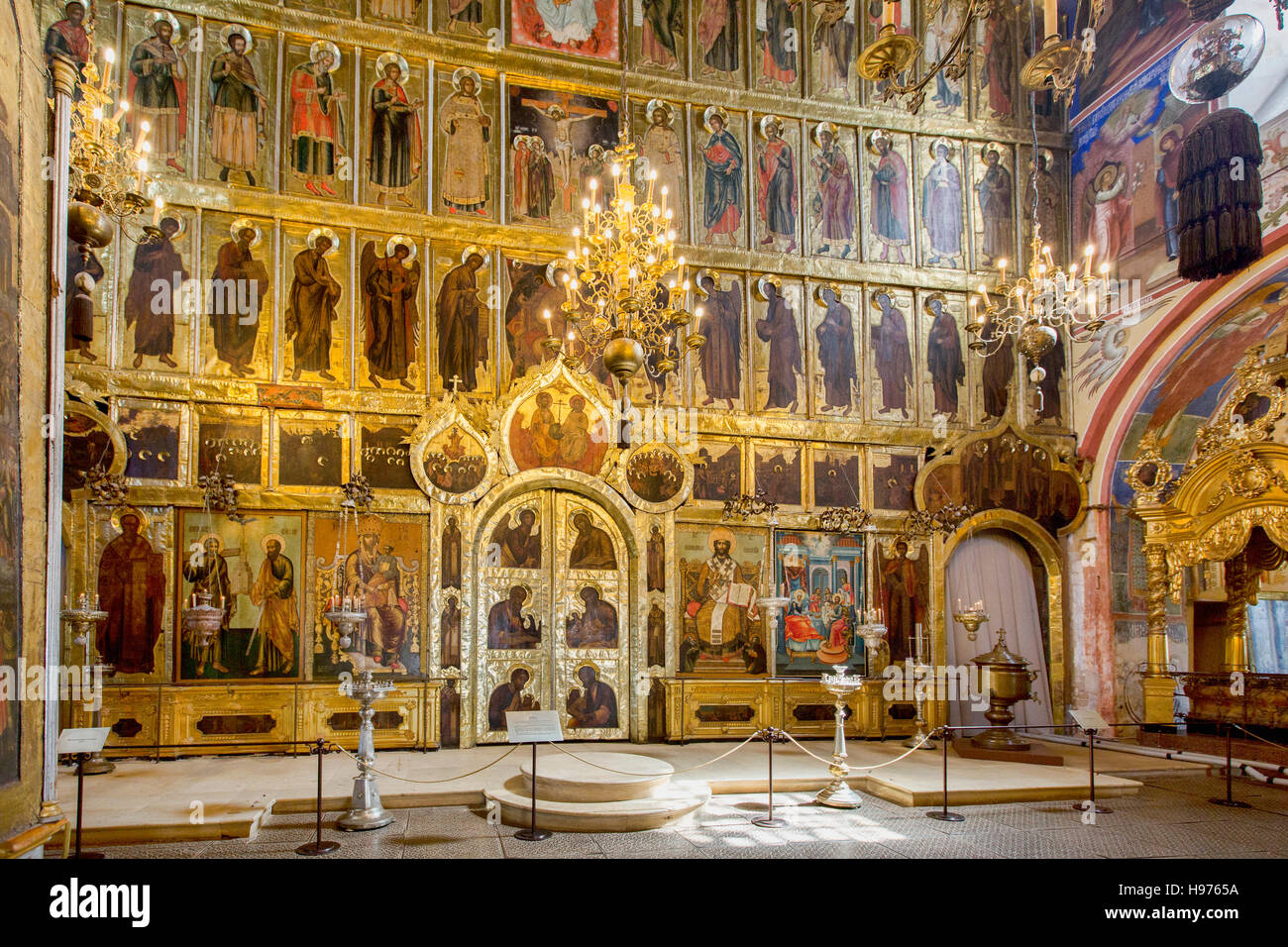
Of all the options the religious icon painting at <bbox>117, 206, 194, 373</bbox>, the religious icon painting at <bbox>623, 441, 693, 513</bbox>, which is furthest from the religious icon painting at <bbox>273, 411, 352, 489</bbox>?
the religious icon painting at <bbox>623, 441, 693, 513</bbox>

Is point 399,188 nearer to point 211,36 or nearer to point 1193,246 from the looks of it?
point 211,36

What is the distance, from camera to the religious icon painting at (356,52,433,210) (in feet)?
40.8

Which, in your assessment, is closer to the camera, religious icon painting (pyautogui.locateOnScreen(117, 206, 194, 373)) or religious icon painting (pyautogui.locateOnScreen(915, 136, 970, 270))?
religious icon painting (pyautogui.locateOnScreen(117, 206, 194, 373))

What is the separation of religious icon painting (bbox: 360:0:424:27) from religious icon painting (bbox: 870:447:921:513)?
359 inches

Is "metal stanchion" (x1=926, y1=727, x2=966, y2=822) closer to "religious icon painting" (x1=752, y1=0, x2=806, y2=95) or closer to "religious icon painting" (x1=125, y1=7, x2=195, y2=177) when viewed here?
"religious icon painting" (x1=752, y1=0, x2=806, y2=95)

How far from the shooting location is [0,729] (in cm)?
478

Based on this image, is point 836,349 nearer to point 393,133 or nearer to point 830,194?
point 830,194

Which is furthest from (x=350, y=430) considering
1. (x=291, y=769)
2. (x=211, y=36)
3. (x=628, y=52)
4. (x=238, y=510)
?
(x=628, y=52)

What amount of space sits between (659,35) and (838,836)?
11601 mm

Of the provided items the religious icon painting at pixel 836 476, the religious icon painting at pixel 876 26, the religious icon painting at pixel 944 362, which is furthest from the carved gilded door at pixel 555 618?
the religious icon painting at pixel 876 26

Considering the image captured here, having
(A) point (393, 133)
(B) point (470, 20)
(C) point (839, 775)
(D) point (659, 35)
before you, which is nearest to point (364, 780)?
(C) point (839, 775)

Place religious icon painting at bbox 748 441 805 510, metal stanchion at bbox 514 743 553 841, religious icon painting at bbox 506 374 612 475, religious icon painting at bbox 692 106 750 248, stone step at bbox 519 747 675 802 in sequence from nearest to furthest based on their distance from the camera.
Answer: metal stanchion at bbox 514 743 553 841 → stone step at bbox 519 747 675 802 → religious icon painting at bbox 506 374 612 475 → religious icon painting at bbox 748 441 805 510 → religious icon painting at bbox 692 106 750 248

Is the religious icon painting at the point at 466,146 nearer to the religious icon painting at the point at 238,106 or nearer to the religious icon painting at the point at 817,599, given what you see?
the religious icon painting at the point at 238,106

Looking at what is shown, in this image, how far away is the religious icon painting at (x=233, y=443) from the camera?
1120cm
